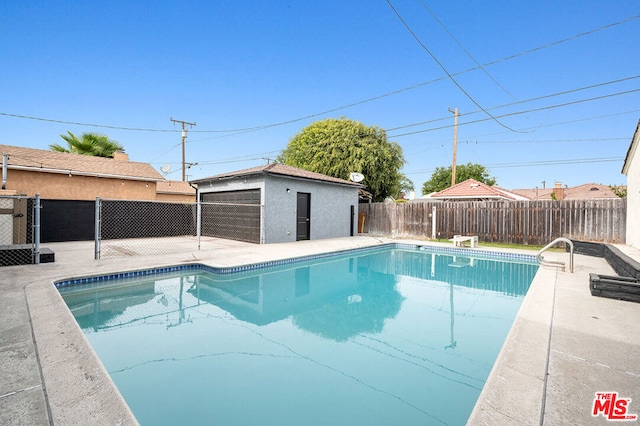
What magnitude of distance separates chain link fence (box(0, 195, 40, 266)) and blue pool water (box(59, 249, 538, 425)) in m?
2.39


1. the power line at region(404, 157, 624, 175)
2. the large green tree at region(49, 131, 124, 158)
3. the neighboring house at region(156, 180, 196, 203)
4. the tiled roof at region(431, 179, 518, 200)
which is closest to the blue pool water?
the tiled roof at region(431, 179, 518, 200)

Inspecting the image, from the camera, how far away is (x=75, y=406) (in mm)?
2176

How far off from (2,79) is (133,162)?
6.37 meters

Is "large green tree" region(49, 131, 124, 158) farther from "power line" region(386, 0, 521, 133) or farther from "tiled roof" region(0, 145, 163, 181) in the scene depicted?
"power line" region(386, 0, 521, 133)

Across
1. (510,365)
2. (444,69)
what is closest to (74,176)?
(444,69)

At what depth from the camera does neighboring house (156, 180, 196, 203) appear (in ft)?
71.0

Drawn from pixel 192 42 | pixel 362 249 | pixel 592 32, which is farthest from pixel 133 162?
pixel 592 32

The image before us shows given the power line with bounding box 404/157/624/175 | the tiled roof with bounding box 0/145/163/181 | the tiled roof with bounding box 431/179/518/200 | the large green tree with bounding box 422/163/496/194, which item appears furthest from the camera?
the large green tree with bounding box 422/163/496/194

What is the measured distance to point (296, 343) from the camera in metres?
4.13

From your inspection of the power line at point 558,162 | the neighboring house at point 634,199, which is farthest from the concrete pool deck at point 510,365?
the power line at point 558,162

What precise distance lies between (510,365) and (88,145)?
2258 centimetres

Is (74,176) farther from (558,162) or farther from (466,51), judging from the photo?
(558,162)

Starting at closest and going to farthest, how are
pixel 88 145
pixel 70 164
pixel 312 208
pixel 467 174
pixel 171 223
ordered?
pixel 312 208 → pixel 70 164 → pixel 171 223 → pixel 88 145 → pixel 467 174

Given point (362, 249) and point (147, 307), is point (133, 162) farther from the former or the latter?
point (147, 307)
